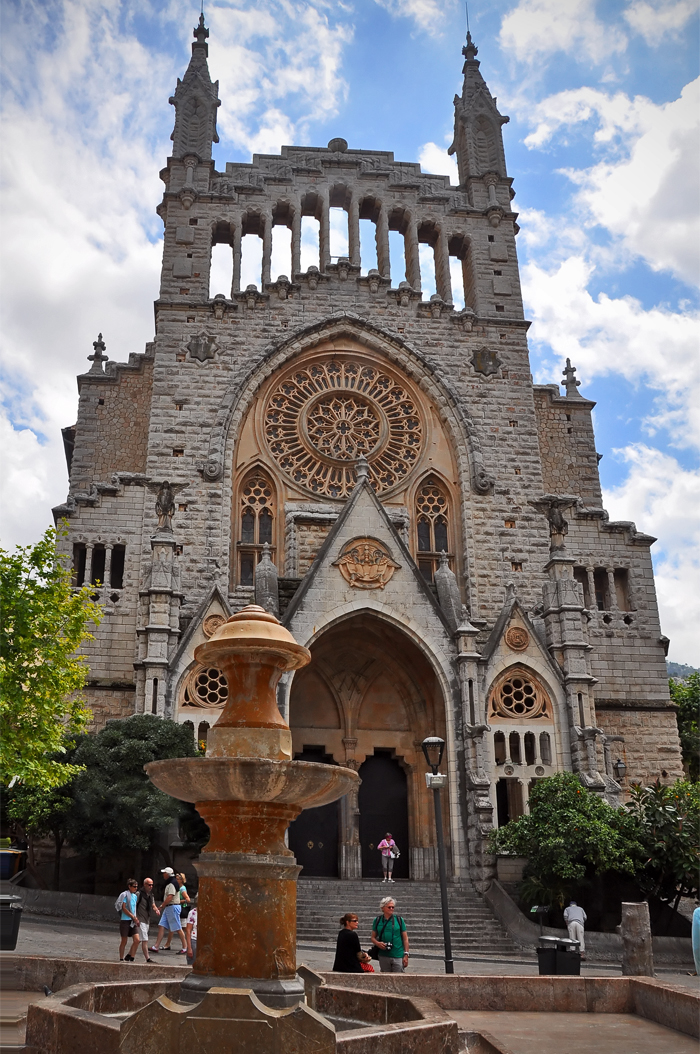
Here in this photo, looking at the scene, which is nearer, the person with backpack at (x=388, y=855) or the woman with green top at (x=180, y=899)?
the woman with green top at (x=180, y=899)

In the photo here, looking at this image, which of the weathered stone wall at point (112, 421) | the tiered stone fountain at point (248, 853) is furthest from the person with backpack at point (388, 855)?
the tiered stone fountain at point (248, 853)

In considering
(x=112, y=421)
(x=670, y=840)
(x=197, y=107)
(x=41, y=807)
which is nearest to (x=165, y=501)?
(x=112, y=421)

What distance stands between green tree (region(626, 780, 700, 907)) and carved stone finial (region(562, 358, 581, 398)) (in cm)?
1624

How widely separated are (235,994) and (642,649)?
74.5 feet

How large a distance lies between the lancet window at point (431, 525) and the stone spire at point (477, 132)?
1317 centimetres

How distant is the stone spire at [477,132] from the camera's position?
112 ft

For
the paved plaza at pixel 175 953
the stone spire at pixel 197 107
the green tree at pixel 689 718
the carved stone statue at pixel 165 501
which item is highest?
the stone spire at pixel 197 107

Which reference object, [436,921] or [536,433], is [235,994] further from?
[536,433]

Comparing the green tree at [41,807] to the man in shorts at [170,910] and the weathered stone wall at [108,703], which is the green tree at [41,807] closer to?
the weathered stone wall at [108,703]

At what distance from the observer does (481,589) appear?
2697 cm

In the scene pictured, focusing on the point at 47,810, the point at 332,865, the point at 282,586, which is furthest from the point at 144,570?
the point at 332,865

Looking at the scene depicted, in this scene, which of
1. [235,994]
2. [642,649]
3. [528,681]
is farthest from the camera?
[642,649]

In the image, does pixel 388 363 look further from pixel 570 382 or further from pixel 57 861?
pixel 57 861

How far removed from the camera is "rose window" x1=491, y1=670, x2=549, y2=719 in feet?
77.1
